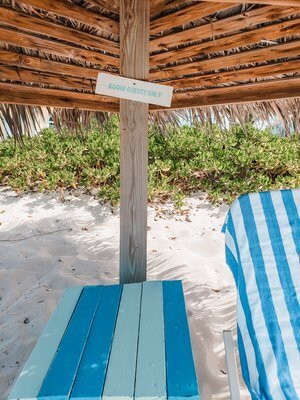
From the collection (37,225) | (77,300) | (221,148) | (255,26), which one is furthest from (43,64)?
(221,148)

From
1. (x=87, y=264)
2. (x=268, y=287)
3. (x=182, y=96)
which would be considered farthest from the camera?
(x=87, y=264)

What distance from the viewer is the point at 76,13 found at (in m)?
1.61

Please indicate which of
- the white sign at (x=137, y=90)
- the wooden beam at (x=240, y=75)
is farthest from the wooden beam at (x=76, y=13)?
the wooden beam at (x=240, y=75)

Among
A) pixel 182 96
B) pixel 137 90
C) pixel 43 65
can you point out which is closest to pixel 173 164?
pixel 182 96

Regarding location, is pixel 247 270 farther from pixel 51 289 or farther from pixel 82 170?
pixel 82 170

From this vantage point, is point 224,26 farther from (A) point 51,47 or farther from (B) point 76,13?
(A) point 51,47

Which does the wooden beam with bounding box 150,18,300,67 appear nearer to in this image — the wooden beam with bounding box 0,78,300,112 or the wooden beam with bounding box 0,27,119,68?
the wooden beam with bounding box 0,27,119,68

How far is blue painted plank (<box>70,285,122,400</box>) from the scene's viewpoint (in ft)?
3.10

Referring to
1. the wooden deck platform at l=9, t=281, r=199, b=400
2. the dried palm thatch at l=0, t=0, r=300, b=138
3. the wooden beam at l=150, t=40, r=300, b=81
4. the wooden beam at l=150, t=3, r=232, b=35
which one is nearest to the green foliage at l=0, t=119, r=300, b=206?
the dried palm thatch at l=0, t=0, r=300, b=138

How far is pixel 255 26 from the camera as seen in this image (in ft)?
5.84

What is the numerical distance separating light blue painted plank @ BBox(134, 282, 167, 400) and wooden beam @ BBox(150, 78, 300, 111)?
1654 mm

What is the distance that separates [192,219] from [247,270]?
3.11 m

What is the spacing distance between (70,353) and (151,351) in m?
0.27

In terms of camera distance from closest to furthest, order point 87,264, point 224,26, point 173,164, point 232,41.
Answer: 1. point 224,26
2. point 232,41
3. point 87,264
4. point 173,164
